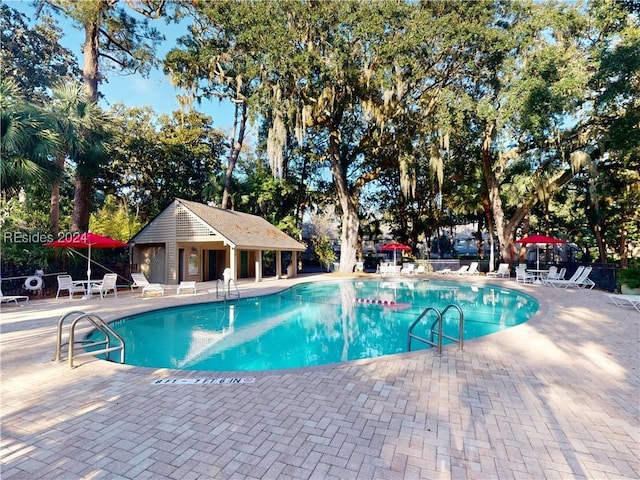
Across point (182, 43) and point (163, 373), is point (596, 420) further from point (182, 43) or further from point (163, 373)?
point (182, 43)

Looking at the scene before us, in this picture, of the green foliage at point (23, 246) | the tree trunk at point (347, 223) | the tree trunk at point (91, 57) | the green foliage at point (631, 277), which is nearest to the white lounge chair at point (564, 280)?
the green foliage at point (631, 277)

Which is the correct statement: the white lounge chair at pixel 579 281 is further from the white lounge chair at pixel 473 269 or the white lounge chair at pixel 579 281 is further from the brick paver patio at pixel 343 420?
the brick paver patio at pixel 343 420

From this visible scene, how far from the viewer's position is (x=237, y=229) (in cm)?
1641

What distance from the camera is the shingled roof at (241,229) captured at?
14922 mm

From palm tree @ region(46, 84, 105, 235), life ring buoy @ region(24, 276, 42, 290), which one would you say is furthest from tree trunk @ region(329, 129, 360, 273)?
life ring buoy @ region(24, 276, 42, 290)

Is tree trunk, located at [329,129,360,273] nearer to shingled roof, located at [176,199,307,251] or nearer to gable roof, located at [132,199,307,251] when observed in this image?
shingled roof, located at [176,199,307,251]

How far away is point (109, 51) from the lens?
18.1 meters

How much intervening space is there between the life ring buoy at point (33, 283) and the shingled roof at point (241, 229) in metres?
A: 6.15

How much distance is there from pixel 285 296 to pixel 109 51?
1750 cm

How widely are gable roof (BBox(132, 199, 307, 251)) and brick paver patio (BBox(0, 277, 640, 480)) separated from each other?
999 cm

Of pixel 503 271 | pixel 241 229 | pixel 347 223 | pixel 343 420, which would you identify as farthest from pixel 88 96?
pixel 503 271

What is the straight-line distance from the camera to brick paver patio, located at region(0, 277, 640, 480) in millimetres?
2338

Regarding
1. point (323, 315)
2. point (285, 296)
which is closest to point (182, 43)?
point (285, 296)

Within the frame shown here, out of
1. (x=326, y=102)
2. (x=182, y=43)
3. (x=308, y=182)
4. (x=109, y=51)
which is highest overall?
(x=182, y=43)
